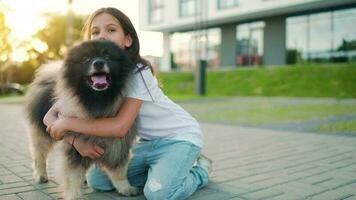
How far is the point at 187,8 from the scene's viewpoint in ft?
97.0

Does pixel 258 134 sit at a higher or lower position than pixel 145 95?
lower

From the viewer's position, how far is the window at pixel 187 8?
95.4ft

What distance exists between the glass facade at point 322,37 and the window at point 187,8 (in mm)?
6978

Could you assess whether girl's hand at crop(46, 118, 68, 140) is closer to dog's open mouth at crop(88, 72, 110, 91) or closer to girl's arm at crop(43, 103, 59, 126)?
girl's arm at crop(43, 103, 59, 126)

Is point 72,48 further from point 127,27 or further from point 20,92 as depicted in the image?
point 20,92

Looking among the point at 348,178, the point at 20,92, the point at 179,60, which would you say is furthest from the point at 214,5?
the point at 348,178

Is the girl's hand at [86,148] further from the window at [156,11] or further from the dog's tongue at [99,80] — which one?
the window at [156,11]

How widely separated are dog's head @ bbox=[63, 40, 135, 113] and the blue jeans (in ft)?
2.54

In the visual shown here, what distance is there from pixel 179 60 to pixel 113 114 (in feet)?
98.3

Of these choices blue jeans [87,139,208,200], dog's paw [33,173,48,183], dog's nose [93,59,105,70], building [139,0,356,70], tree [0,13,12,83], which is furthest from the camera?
tree [0,13,12,83]

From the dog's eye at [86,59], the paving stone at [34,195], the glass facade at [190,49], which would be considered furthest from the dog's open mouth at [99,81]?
the glass facade at [190,49]

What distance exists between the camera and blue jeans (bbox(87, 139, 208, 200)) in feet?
11.0

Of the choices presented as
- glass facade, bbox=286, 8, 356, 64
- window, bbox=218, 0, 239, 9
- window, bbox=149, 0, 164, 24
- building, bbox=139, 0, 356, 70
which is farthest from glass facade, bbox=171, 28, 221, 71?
glass facade, bbox=286, 8, 356, 64

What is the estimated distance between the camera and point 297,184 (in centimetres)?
395
